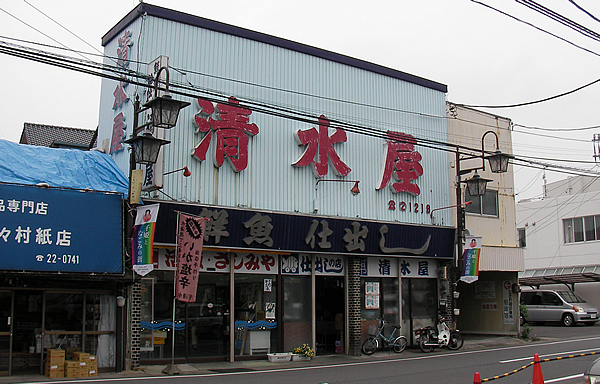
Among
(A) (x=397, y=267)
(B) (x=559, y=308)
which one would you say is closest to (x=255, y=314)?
(A) (x=397, y=267)

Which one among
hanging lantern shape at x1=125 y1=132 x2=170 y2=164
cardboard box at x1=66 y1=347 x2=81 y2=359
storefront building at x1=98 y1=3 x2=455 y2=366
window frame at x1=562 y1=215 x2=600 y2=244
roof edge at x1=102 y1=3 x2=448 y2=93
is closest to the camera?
hanging lantern shape at x1=125 y1=132 x2=170 y2=164

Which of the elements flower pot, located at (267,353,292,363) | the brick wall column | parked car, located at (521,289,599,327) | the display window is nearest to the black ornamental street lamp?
the display window

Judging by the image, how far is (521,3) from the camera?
34.4 feet

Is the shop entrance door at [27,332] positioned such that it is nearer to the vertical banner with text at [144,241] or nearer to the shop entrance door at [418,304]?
the vertical banner with text at [144,241]

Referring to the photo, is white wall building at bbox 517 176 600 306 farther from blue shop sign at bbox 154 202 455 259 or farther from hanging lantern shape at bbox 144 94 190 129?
hanging lantern shape at bbox 144 94 190 129

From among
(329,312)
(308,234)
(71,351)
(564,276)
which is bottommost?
(71,351)

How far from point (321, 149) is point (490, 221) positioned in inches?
364

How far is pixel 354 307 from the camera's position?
1923 cm

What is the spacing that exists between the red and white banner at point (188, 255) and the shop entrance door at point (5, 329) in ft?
12.6

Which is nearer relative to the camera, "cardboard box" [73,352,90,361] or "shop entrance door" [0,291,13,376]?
"shop entrance door" [0,291,13,376]

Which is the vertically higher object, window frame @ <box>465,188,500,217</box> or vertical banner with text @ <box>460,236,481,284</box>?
window frame @ <box>465,188,500,217</box>

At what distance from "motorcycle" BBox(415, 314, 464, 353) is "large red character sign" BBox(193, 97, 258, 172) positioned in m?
8.49

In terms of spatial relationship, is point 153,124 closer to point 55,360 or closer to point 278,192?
point 278,192

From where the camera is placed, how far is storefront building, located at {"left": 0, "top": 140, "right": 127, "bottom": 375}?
42.6 feet
